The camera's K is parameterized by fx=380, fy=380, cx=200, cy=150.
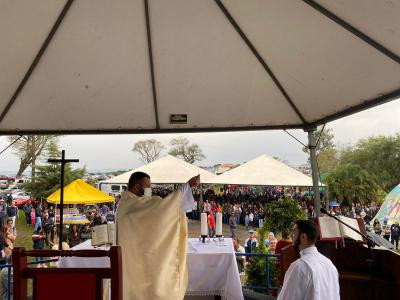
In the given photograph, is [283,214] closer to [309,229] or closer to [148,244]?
[148,244]

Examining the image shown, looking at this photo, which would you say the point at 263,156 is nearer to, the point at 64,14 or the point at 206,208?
the point at 206,208

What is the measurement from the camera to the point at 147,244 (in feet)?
11.5

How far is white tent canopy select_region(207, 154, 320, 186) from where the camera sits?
12.3 m

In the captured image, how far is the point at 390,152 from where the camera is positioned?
40.5m

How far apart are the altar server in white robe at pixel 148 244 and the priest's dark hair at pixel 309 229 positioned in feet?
4.13

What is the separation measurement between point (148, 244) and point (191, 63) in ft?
6.64

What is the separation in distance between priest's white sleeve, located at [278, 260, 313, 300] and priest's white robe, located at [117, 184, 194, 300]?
134 centimetres

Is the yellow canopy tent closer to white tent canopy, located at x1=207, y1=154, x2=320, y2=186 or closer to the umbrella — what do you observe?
the umbrella

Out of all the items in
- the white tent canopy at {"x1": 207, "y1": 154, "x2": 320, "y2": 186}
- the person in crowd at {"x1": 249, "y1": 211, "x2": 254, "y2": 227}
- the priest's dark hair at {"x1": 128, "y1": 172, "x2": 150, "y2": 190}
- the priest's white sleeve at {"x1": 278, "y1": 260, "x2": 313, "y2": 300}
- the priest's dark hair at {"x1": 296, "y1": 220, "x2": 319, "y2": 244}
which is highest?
the white tent canopy at {"x1": 207, "y1": 154, "x2": 320, "y2": 186}

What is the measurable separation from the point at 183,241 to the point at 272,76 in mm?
2246

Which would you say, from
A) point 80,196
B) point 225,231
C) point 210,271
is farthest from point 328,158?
point 210,271

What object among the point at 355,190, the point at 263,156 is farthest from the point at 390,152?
the point at 263,156

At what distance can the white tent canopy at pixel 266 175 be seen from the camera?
1231 cm

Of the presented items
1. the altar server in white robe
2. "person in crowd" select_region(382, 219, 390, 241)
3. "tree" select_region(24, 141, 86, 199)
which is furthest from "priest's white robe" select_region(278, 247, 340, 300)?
"tree" select_region(24, 141, 86, 199)
